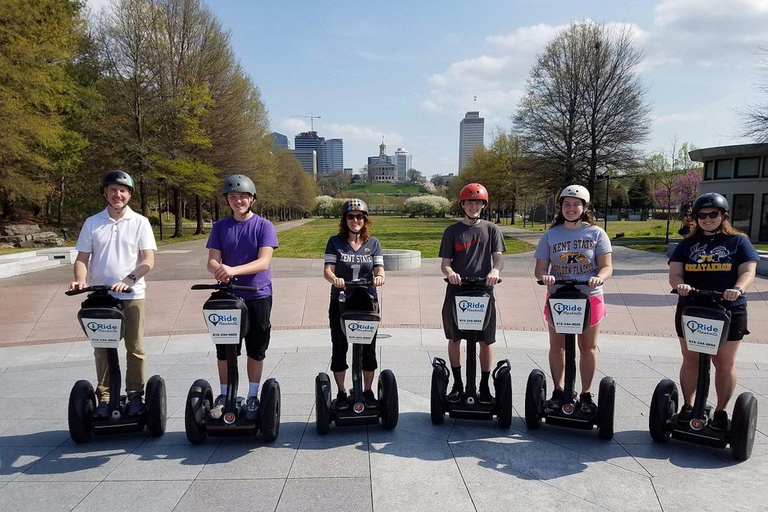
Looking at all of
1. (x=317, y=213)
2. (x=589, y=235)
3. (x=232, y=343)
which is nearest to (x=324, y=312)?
(x=232, y=343)

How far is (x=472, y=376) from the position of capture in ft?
13.0

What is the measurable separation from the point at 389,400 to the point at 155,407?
1876 millimetres

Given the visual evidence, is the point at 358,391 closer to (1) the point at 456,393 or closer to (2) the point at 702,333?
(1) the point at 456,393

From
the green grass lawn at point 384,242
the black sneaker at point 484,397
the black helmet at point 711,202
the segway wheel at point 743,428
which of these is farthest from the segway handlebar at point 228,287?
the green grass lawn at point 384,242

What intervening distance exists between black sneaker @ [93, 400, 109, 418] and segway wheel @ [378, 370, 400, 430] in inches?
84.8

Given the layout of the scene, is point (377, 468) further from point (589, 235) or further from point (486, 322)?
point (589, 235)

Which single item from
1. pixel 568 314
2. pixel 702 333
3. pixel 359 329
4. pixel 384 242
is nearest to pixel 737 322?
pixel 702 333

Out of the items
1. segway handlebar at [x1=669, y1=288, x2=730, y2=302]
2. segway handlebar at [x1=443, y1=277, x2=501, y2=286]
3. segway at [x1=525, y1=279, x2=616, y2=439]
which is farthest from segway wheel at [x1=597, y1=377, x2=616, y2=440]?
segway handlebar at [x1=443, y1=277, x2=501, y2=286]

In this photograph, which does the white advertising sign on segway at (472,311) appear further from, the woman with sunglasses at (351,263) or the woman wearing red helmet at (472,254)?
the woman with sunglasses at (351,263)

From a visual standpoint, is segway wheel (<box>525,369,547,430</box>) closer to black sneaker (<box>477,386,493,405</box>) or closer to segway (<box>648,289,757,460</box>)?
black sneaker (<box>477,386,493,405</box>)

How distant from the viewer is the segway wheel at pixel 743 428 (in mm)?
3401

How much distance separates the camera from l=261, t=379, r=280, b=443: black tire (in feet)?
12.2

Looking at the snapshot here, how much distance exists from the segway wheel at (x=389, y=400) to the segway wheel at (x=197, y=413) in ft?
4.54

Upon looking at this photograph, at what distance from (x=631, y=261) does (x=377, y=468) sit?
14781 mm
